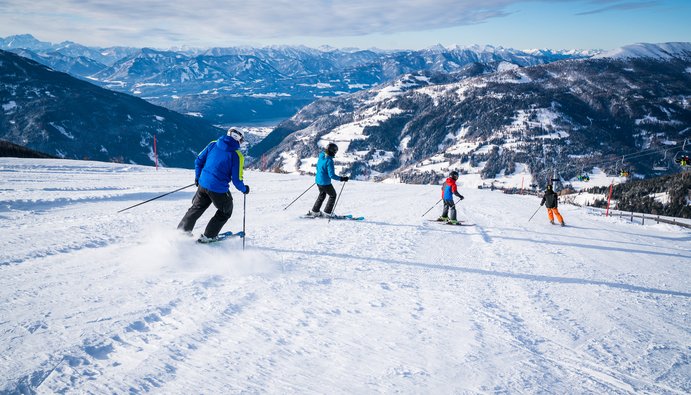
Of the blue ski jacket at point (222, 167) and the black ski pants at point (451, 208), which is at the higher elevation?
the blue ski jacket at point (222, 167)

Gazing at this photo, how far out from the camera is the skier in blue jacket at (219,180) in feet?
22.1

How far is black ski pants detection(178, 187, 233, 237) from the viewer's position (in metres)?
6.80

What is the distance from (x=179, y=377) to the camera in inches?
120

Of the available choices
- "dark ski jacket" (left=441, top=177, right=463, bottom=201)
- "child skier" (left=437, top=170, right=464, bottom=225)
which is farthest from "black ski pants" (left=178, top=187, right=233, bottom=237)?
"dark ski jacket" (left=441, top=177, right=463, bottom=201)

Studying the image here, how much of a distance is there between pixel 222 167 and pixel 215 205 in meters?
0.72

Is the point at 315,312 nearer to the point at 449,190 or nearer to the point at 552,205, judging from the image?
the point at 449,190

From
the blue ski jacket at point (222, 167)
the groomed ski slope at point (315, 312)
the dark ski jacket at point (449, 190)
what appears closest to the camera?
the groomed ski slope at point (315, 312)

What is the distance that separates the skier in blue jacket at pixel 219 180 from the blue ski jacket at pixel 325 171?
3618mm

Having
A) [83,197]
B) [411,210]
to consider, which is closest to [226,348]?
[83,197]

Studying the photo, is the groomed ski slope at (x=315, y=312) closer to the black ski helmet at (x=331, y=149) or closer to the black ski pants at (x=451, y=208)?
the black ski helmet at (x=331, y=149)

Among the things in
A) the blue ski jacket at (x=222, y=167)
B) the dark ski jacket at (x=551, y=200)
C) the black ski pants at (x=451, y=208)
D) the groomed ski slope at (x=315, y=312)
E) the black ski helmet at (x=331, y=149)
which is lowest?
the groomed ski slope at (x=315, y=312)

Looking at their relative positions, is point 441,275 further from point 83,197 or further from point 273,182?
point 273,182

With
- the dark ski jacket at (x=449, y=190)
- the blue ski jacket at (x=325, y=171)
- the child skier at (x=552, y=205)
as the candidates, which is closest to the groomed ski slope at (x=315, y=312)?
the blue ski jacket at (x=325, y=171)

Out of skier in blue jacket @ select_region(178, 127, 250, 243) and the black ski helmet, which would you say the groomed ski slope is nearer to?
skier in blue jacket @ select_region(178, 127, 250, 243)
